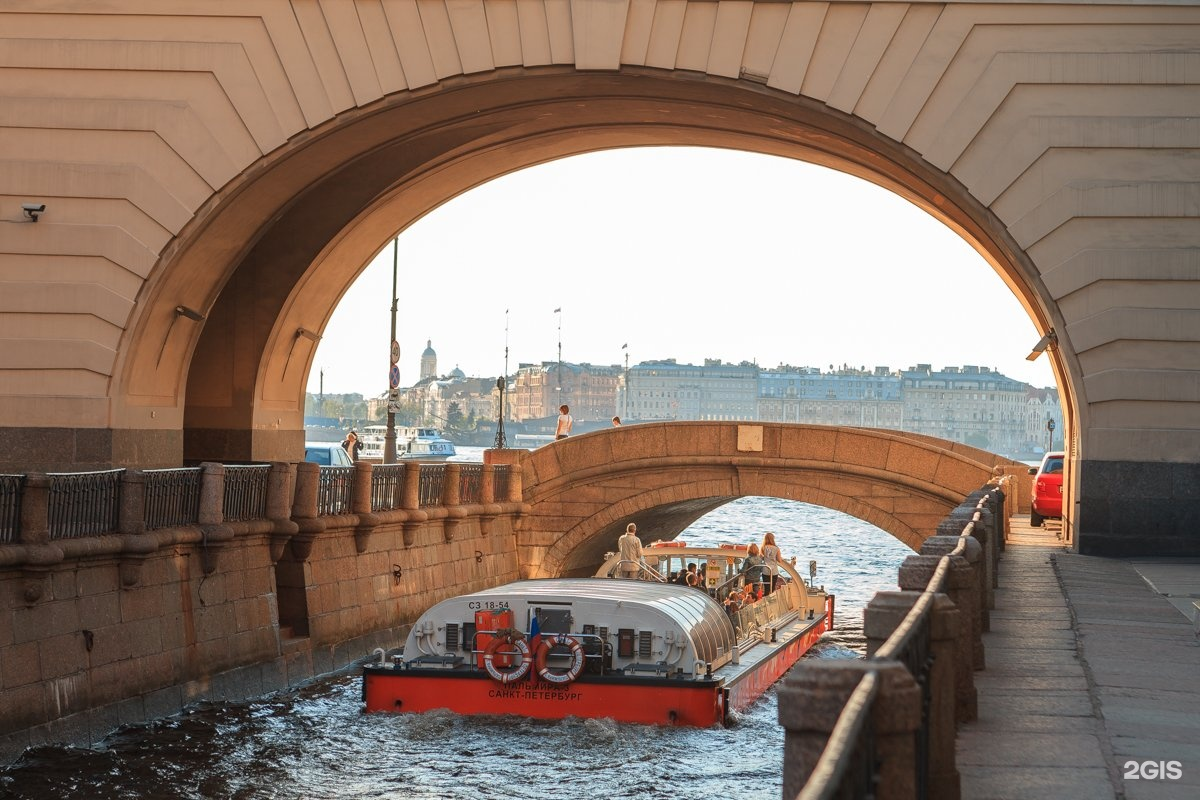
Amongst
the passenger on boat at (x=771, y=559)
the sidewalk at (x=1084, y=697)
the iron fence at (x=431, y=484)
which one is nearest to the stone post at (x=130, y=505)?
the sidewalk at (x=1084, y=697)

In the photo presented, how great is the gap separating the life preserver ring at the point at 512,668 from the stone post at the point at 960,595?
10.4m

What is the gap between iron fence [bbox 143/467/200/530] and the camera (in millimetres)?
18016

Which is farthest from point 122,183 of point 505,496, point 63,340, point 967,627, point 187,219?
point 967,627

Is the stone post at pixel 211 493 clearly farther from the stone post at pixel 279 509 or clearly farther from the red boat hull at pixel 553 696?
the red boat hull at pixel 553 696

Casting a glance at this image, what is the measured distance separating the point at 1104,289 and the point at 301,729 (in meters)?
11.3

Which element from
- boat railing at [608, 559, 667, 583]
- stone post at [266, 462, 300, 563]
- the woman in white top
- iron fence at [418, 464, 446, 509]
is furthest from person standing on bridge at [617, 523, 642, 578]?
stone post at [266, 462, 300, 563]

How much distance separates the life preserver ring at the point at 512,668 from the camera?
18.3 m

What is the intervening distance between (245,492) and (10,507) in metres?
5.68

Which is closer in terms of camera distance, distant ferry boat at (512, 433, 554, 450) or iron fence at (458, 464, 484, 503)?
iron fence at (458, 464, 484, 503)

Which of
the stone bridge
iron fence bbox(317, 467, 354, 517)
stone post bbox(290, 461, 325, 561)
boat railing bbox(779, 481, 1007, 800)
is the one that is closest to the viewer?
boat railing bbox(779, 481, 1007, 800)

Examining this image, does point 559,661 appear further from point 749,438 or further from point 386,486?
point 749,438

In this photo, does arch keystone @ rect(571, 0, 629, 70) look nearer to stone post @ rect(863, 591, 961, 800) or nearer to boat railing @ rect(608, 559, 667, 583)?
boat railing @ rect(608, 559, 667, 583)

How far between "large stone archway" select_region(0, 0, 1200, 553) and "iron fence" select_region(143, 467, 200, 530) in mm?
1924

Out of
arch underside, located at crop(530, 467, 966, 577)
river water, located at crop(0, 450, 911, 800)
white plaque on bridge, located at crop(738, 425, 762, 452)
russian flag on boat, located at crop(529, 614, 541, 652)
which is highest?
white plaque on bridge, located at crop(738, 425, 762, 452)
